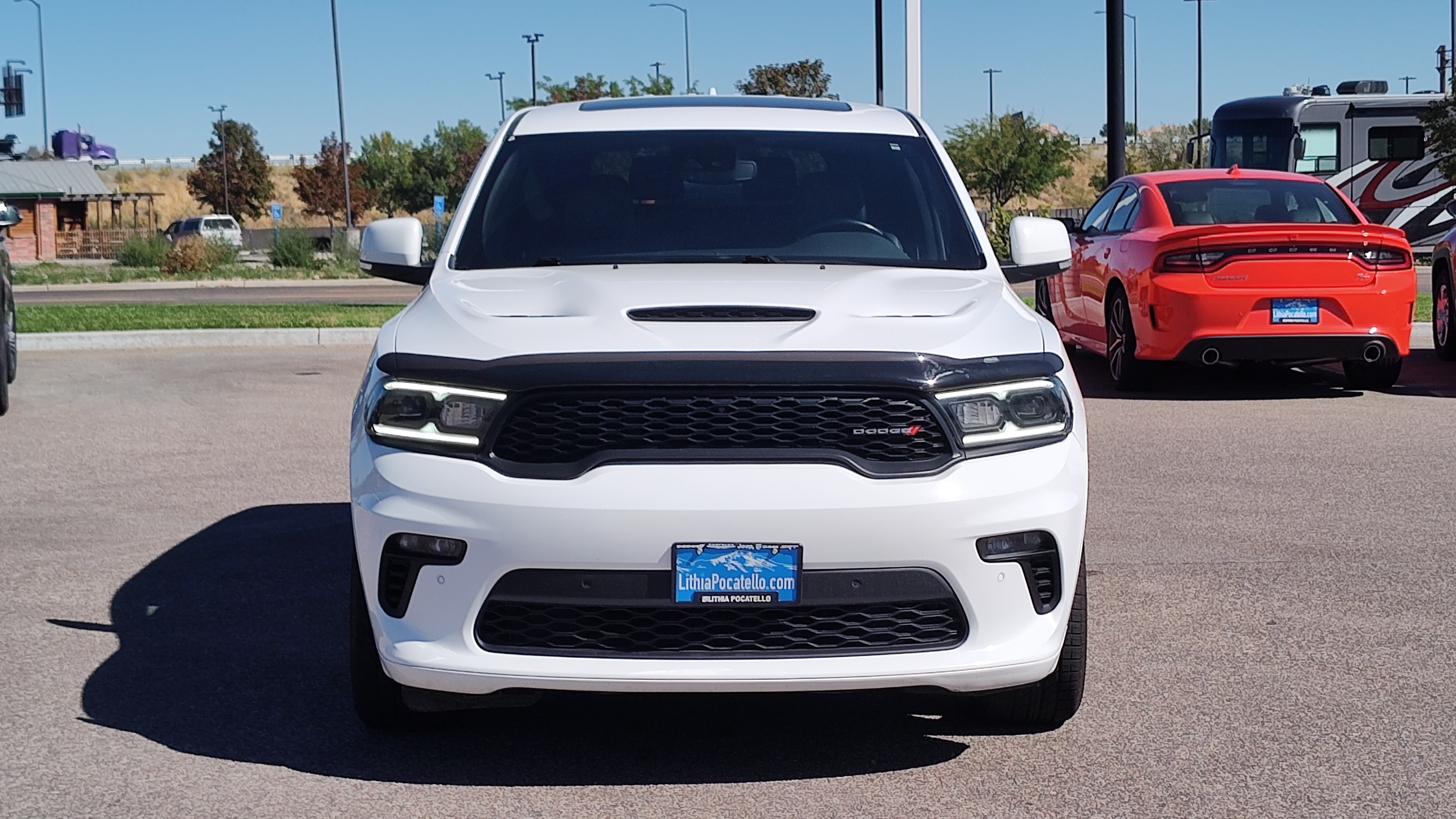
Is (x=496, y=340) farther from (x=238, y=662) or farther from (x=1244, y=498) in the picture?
(x=1244, y=498)

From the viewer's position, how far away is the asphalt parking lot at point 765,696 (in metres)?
4.18

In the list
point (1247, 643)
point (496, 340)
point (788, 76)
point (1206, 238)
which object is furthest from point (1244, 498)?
point (788, 76)

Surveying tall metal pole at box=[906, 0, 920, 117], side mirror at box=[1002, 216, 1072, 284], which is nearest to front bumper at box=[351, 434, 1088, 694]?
side mirror at box=[1002, 216, 1072, 284]

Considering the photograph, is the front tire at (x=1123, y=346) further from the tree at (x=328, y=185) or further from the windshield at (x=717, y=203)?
the tree at (x=328, y=185)

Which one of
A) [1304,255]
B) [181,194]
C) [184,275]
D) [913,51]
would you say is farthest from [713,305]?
[181,194]

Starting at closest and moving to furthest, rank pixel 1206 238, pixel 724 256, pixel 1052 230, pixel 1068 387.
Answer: pixel 1068 387 < pixel 724 256 < pixel 1052 230 < pixel 1206 238

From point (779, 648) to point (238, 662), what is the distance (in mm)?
2158

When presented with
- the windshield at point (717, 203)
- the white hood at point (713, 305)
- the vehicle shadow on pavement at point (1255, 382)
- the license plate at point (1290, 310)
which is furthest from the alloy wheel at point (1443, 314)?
the white hood at point (713, 305)

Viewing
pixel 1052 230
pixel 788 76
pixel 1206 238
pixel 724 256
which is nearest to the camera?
pixel 724 256

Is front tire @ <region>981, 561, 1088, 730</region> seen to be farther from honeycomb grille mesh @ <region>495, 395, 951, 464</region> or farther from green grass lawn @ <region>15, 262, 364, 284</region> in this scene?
green grass lawn @ <region>15, 262, 364, 284</region>

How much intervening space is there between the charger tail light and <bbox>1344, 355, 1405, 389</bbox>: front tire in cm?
88

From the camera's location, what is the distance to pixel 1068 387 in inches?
172

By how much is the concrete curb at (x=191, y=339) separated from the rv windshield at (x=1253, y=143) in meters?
19.6

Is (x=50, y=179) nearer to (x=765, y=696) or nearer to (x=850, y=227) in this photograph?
(x=850, y=227)
